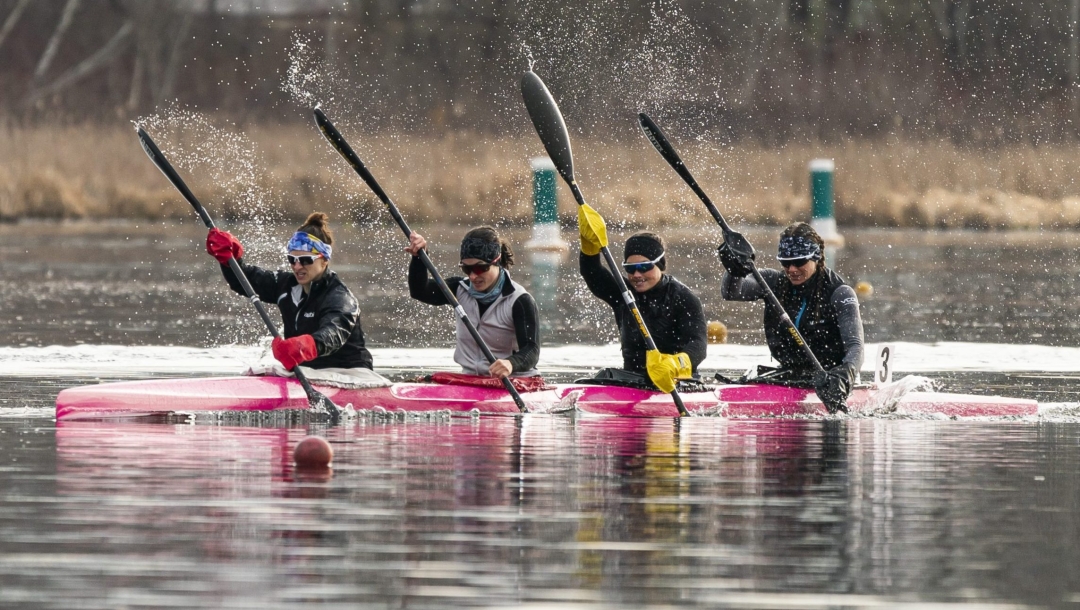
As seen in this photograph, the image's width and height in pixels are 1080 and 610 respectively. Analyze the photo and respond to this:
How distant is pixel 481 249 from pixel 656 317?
4.08 ft

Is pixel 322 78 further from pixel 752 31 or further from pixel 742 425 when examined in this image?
pixel 742 425

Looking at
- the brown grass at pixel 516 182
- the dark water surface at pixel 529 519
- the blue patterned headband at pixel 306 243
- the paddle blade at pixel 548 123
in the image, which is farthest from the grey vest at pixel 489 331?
the brown grass at pixel 516 182

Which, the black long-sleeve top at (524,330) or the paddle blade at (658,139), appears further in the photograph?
the paddle blade at (658,139)

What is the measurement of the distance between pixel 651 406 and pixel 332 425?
6.96 ft

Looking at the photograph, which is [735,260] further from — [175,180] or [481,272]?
[175,180]

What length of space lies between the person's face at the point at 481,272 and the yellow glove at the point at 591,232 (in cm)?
69

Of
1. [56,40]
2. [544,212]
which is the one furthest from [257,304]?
[56,40]

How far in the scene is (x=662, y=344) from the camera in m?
14.4

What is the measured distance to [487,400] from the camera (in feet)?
45.4

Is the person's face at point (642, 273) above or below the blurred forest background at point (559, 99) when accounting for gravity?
below

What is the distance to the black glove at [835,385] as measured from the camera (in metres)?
14.0

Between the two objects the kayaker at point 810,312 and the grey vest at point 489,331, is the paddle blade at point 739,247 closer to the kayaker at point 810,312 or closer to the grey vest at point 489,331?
the kayaker at point 810,312

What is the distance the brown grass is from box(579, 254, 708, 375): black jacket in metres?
23.0

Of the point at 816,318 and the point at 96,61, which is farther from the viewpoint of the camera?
the point at 96,61
